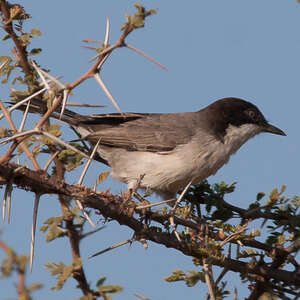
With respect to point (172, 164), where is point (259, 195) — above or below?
below

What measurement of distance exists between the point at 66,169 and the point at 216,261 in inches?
43.3

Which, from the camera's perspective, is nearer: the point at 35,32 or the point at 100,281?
the point at 100,281

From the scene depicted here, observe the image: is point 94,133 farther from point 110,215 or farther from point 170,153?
point 110,215

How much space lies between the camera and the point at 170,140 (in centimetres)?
594

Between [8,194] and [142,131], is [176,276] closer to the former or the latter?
[8,194]

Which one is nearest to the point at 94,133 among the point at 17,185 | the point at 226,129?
the point at 226,129

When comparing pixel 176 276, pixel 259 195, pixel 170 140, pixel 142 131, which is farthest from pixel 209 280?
pixel 142 131

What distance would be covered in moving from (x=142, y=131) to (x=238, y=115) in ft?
4.55

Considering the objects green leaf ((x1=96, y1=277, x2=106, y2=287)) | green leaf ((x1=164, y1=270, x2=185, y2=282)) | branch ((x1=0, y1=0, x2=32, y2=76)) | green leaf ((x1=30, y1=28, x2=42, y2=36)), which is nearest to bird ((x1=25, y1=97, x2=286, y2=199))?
branch ((x1=0, y1=0, x2=32, y2=76))

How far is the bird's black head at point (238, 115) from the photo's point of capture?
6449mm

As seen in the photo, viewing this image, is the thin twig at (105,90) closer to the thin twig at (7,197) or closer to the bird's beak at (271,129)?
the thin twig at (7,197)

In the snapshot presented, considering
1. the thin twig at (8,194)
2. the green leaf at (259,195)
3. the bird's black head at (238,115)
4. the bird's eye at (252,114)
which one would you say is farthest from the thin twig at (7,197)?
the bird's eye at (252,114)

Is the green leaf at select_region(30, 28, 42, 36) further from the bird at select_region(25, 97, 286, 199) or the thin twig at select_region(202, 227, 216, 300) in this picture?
the bird at select_region(25, 97, 286, 199)

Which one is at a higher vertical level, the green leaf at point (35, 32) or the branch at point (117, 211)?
the green leaf at point (35, 32)
